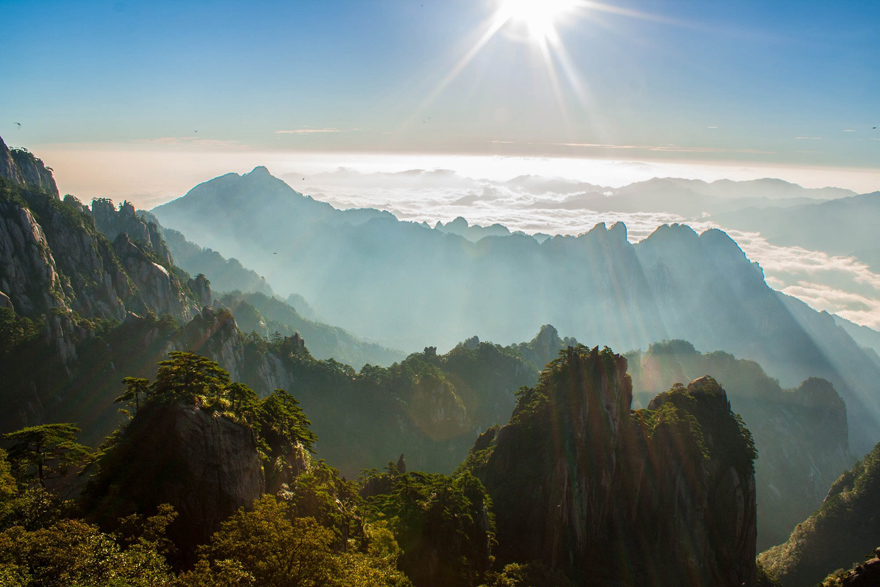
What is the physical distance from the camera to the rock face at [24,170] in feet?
318

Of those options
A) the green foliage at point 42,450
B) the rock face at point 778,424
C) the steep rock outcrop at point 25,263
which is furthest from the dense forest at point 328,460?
Answer: the rock face at point 778,424

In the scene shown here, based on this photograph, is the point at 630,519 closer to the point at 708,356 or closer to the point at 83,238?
the point at 83,238

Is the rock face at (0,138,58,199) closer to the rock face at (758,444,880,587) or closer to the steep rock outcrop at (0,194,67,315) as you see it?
the steep rock outcrop at (0,194,67,315)

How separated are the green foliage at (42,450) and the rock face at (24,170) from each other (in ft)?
310

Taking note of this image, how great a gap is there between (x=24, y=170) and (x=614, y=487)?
5507 inches

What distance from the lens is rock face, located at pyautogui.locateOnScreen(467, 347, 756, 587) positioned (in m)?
46.5

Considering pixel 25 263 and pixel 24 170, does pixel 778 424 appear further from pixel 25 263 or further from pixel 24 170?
pixel 24 170

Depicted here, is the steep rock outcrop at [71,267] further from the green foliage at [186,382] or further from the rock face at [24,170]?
the green foliage at [186,382]

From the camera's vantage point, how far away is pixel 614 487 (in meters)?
51.9

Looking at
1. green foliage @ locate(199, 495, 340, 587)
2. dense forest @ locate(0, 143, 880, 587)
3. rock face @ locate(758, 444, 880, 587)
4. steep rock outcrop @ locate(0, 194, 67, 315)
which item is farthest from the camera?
rock face @ locate(758, 444, 880, 587)

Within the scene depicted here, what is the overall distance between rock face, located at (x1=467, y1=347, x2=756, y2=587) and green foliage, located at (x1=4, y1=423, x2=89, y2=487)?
37.3 metres

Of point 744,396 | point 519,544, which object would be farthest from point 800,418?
point 519,544

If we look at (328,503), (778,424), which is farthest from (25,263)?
(778,424)

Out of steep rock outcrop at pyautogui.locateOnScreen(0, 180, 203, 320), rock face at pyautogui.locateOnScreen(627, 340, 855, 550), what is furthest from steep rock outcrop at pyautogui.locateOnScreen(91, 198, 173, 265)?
rock face at pyautogui.locateOnScreen(627, 340, 855, 550)
